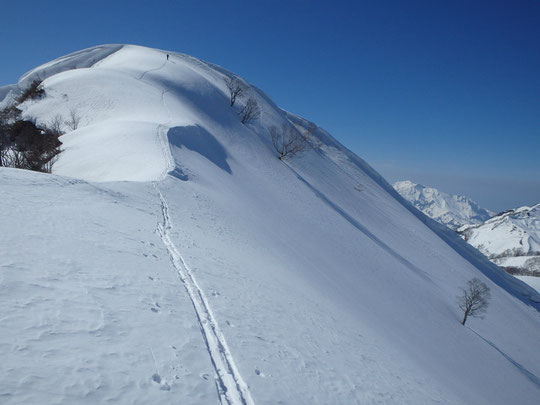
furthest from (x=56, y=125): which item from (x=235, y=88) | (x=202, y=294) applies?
(x=235, y=88)

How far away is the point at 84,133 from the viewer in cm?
2342

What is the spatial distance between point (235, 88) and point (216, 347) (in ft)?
187

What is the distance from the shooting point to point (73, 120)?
27266 mm

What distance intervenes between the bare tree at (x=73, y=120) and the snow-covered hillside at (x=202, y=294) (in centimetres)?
99

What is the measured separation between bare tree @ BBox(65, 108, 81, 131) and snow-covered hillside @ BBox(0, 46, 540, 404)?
0.99 m

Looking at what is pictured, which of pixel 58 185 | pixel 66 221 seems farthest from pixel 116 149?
pixel 66 221

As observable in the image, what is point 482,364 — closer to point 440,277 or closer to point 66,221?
point 440,277

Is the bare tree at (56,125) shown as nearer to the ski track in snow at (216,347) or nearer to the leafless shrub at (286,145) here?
the leafless shrub at (286,145)

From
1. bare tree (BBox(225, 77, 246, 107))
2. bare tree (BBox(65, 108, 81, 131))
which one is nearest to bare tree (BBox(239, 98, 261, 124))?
bare tree (BBox(225, 77, 246, 107))

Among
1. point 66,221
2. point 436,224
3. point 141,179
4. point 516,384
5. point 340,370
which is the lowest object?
point 516,384

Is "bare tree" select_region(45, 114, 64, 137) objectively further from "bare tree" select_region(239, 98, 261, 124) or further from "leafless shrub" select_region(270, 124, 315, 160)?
"leafless shrub" select_region(270, 124, 315, 160)

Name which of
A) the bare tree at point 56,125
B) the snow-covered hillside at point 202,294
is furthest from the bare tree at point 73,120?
the snow-covered hillside at point 202,294

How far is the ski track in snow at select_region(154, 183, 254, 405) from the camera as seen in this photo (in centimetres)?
454

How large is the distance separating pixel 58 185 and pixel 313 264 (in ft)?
43.0
